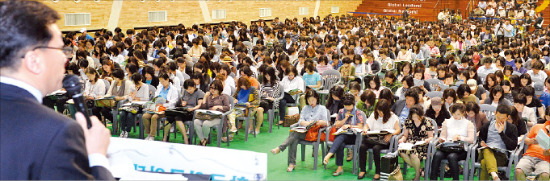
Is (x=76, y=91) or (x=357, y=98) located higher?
(x=76, y=91)

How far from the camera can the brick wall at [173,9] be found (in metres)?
18.3

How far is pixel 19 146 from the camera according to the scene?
71.1 inches

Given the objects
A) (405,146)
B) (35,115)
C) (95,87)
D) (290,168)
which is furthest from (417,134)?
(35,115)

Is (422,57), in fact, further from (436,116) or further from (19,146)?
(19,146)

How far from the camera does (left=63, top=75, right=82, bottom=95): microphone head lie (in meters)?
2.14

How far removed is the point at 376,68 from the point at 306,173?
559 centimetres

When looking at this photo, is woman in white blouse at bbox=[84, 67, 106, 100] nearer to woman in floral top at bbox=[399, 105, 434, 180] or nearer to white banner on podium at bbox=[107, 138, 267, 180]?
woman in floral top at bbox=[399, 105, 434, 180]

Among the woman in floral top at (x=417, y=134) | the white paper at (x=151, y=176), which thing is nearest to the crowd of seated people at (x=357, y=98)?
the woman in floral top at (x=417, y=134)

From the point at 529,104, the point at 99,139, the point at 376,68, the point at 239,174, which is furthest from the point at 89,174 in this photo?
the point at 376,68

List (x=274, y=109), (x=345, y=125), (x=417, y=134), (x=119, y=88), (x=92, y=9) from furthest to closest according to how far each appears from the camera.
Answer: (x=92, y=9) < (x=274, y=109) < (x=119, y=88) < (x=345, y=125) < (x=417, y=134)

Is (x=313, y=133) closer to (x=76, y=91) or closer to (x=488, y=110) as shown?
(x=488, y=110)

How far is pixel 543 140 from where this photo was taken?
6.14 metres

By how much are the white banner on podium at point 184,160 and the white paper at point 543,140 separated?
15.5 feet

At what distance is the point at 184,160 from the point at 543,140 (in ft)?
16.3
